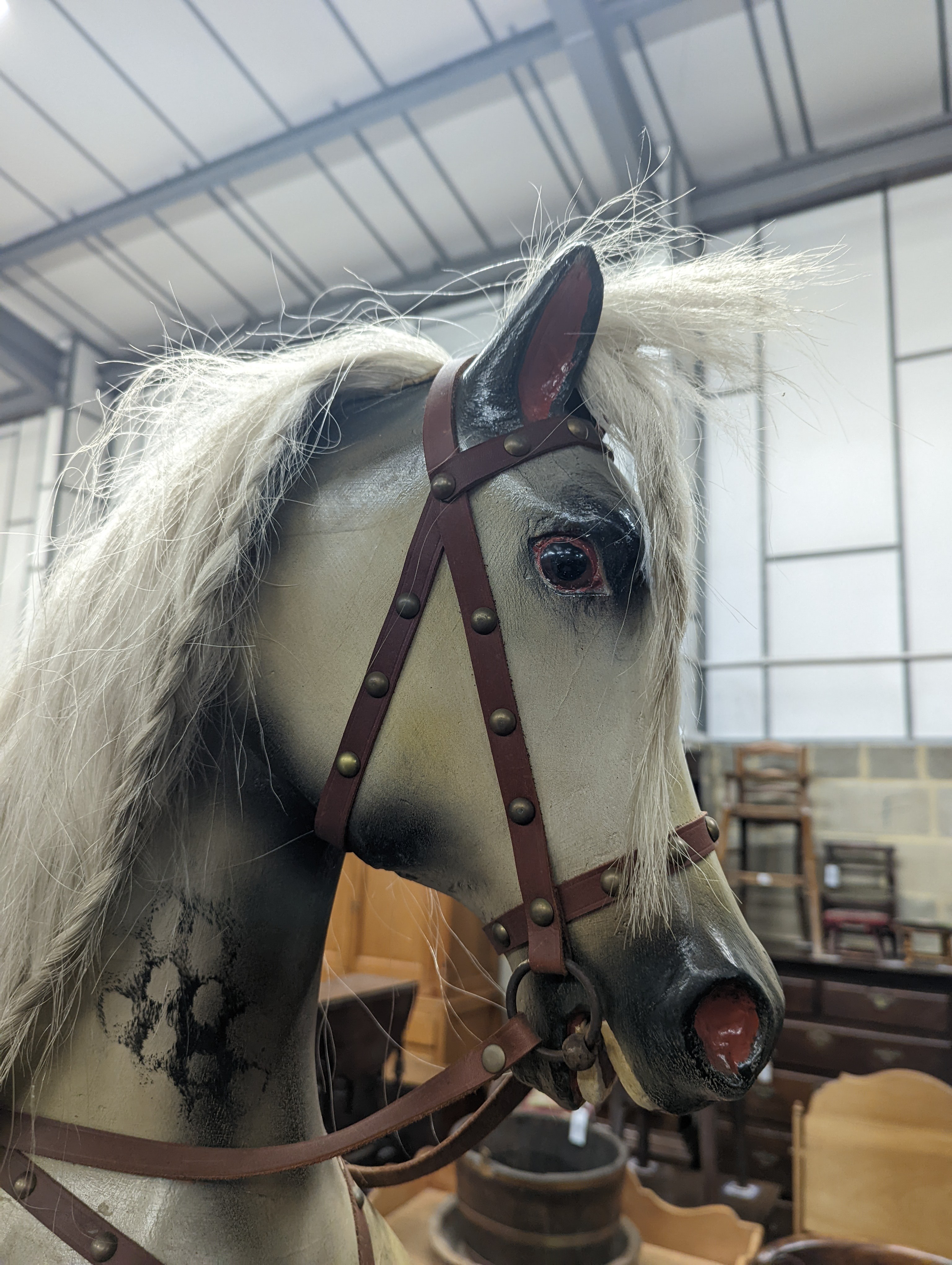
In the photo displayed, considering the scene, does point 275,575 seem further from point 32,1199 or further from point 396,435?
point 32,1199

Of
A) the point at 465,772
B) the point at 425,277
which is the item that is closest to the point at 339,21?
the point at 425,277

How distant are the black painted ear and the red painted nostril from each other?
1.36ft

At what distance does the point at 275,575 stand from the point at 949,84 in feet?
16.4

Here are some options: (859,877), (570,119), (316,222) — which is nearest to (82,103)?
(316,222)

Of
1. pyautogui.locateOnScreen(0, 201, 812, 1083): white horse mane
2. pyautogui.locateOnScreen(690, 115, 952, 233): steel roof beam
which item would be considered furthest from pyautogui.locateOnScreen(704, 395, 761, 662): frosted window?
pyautogui.locateOnScreen(0, 201, 812, 1083): white horse mane

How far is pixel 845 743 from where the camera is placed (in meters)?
4.39

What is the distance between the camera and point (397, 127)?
4273mm

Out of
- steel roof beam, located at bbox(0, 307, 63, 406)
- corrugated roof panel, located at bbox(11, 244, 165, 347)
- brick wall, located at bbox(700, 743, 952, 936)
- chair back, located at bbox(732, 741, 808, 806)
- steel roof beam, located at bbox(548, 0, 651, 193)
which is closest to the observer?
steel roof beam, located at bbox(548, 0, 651, 193)

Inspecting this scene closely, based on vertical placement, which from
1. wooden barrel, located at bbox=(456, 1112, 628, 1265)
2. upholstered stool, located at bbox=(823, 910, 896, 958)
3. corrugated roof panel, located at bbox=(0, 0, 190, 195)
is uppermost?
corrugated roof panel, located at bbox=(0, 0, 190, 195)

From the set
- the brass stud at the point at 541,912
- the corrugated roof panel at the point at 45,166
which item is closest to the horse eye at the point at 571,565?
the brass stud at the point at 541,912

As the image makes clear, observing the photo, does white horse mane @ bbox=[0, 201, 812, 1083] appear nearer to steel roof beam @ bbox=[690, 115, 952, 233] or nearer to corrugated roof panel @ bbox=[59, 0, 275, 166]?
corrugated roof panel @ bbox=[59, 0, 275, 166]

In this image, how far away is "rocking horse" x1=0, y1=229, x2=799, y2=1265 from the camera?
528 mm

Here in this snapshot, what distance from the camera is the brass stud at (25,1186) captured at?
53cm

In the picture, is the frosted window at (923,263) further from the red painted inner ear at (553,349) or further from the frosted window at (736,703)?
the red painted inner ear at (553,349)
